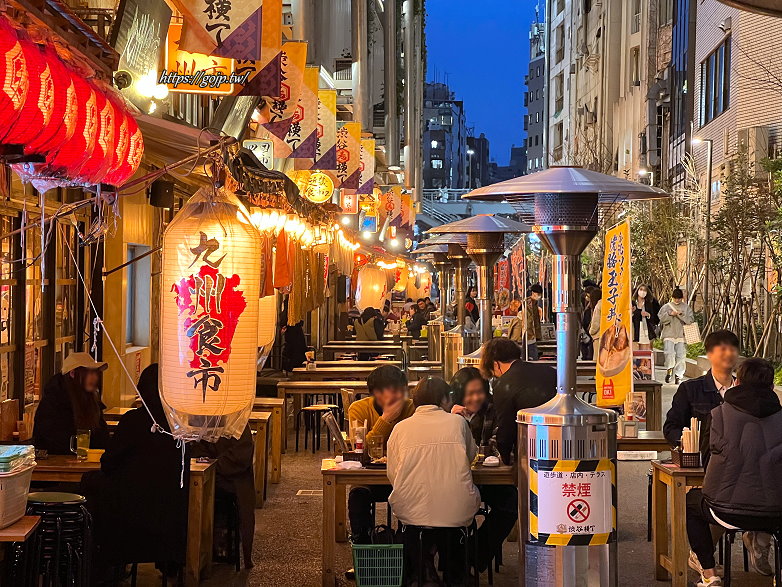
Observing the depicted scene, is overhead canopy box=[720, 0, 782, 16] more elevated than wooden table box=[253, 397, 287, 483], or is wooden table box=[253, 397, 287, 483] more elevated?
overhead canopy box=[720, 0, 782, 16]

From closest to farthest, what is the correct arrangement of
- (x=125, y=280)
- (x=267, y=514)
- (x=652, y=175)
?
(x=267, y=514) < (x=125, y=280) < (x=652, y=175)

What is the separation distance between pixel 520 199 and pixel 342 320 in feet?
96.7

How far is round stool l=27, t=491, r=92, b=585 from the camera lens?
6934mm

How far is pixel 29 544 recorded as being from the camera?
686 centimetres

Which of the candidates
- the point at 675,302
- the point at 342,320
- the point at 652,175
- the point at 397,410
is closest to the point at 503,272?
the point at 342,320

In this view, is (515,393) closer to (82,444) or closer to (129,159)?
(82,444)

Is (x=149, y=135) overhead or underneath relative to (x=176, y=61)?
underneath

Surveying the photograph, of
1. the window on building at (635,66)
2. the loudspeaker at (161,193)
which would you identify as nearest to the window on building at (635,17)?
the window on building at (635,66)

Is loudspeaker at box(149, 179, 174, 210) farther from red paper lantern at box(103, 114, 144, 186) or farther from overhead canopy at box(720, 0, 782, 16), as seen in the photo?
overhead canopy at box(720, 0, 782, 16)

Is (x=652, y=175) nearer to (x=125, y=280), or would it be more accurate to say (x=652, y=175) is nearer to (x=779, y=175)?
(x=779, y=175)

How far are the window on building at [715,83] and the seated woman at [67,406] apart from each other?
1019 inches

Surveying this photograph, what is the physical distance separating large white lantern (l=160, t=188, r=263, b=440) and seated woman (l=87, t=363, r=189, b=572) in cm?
94

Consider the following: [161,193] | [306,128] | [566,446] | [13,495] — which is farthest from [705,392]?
[306,128]

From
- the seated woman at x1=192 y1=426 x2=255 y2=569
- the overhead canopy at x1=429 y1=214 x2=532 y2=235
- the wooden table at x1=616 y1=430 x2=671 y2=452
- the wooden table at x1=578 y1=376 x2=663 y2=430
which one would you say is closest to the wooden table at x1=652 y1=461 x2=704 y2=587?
the wooden table at x1=616 y1=430 x2=671 y2=452
